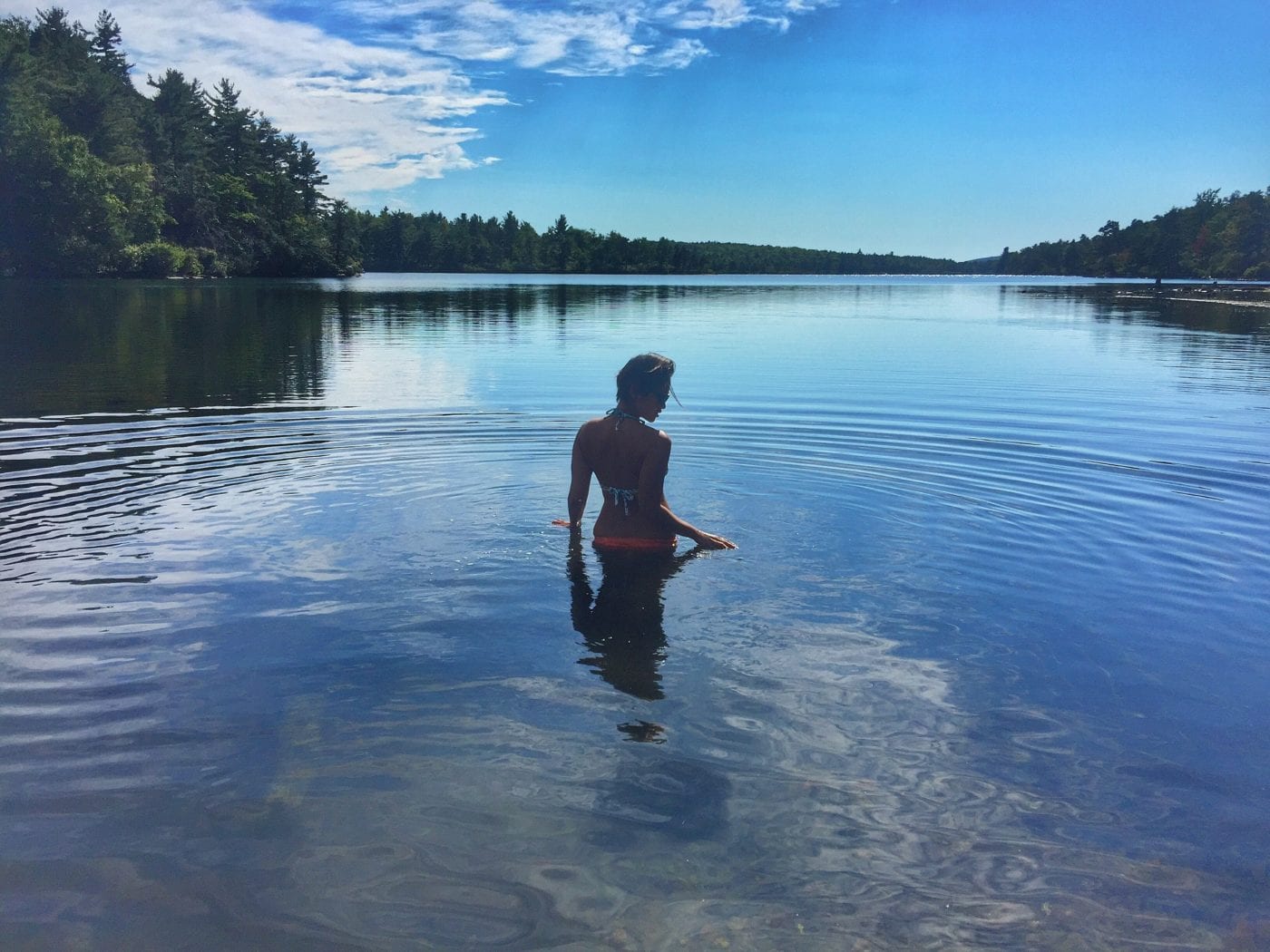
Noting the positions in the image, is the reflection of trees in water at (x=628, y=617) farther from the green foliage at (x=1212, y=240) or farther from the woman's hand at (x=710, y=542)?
the green foliage at (x=1212, y=240)

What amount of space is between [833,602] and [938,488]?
14.9 ft

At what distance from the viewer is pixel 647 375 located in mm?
7883

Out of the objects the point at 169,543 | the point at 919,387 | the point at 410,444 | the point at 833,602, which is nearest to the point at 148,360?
the point at 410,444

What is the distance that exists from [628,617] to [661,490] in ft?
5.16

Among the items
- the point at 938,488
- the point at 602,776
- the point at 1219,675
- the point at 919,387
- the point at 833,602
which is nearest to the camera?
the point at 602,776

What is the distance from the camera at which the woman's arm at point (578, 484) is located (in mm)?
8633

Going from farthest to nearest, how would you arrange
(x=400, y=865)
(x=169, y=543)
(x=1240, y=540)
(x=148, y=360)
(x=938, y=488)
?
(x=148, y=360), (x=938, y=488), (x=1240, y=540), (x=169, y=543), (x=400, y=865)

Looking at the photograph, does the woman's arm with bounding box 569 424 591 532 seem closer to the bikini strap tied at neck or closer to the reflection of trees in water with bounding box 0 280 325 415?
the bikini strap tied at neck

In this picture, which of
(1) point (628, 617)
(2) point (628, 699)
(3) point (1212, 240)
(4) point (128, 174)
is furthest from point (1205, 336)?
(3) point (1212, 240)

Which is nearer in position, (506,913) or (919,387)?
(506,913)

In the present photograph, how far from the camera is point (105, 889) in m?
3.87

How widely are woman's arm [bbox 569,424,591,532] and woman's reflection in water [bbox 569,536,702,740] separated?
9.7 inches

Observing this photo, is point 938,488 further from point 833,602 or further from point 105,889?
point 105,889

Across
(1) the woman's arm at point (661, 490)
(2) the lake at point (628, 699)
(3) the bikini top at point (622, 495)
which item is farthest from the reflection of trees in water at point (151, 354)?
(1) the woman's arm at point (661, 490)
